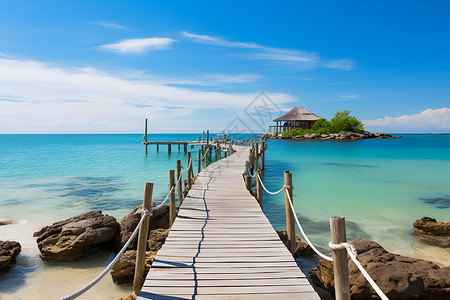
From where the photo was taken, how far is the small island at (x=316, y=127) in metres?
70.4

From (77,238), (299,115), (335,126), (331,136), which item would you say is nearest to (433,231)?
(77,238)

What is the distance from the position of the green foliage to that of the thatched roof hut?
1488mm

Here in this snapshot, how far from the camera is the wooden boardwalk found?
127 inches

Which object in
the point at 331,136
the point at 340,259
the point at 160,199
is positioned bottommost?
the point at 160,199

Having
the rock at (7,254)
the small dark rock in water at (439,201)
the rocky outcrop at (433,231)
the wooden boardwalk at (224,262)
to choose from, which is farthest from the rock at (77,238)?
the small dark rock in water at (439,201)

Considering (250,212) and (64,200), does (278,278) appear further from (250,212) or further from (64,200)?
(64,200)

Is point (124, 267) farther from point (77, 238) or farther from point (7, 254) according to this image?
point (7, 254)

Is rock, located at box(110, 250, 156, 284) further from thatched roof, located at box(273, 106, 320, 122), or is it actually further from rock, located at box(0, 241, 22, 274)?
thatched roof, located at box(273, 106, 320, 122)

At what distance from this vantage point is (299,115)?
7231 centimetres

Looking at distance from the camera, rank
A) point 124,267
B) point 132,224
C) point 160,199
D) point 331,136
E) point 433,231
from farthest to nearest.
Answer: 1. point 331,136
2. point 160,199
3. point 433,231
4. point 132,224
5. point 124,267

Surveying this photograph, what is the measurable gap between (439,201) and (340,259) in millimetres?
14523

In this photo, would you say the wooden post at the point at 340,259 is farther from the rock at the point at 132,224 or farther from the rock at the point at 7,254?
the rock at the point at 7,254

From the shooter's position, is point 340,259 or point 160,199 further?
point 160,199

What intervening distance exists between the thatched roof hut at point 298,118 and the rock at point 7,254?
69097 millimetres
